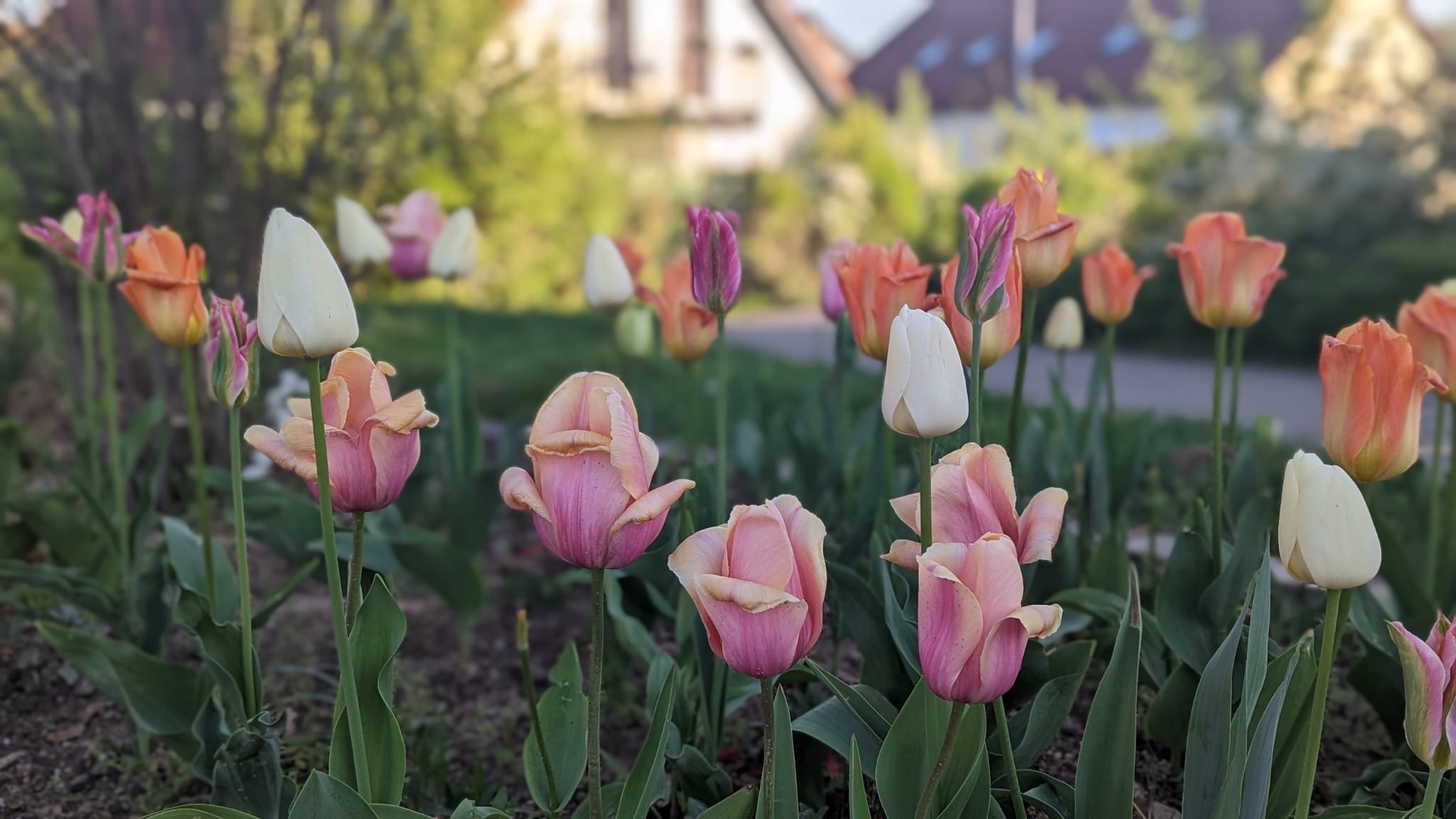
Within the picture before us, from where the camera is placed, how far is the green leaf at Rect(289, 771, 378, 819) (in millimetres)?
1063

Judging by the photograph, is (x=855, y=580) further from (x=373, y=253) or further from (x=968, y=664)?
(x=373, y=253)

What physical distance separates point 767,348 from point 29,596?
6615 mm

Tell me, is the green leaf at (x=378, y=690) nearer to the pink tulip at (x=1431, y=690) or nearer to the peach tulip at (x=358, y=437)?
the peach tulip at (x=358, y=437)

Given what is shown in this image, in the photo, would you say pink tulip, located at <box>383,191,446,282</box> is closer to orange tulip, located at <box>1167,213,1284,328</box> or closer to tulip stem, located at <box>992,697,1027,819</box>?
orange tulip, located at <box>1167,213,1284,328</box>

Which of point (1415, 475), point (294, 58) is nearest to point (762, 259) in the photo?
point (294, 58)

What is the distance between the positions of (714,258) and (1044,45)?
75.8ft

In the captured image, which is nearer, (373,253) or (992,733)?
(992,733)

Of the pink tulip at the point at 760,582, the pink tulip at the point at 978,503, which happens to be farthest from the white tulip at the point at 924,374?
the pink tulip at the point at 760,582

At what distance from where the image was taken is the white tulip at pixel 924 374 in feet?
3.51

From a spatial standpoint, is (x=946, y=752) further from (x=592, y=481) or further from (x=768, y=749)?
(x=592, y=481)

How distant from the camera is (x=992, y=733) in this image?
4.50 ft

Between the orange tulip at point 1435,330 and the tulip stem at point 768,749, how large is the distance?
1012mm

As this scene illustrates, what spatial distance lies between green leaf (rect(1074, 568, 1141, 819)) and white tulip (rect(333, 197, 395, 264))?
1.66 meters

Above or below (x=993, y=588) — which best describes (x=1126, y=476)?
below
